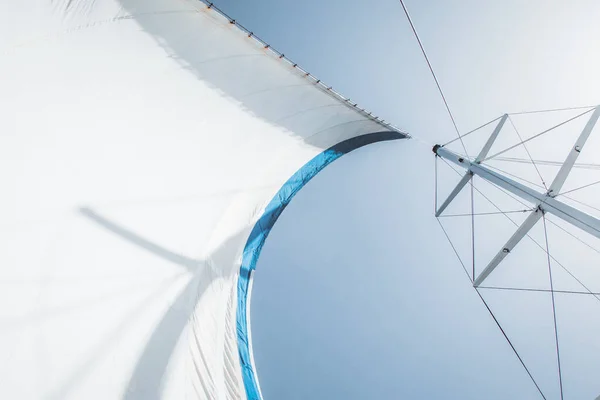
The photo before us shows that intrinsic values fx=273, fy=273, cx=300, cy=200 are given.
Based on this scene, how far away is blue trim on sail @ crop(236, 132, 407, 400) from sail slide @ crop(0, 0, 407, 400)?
27 millimetres

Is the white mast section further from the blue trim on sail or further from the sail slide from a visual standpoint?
the sail slide

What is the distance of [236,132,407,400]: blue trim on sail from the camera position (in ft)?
9.52

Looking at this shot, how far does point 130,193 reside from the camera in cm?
262

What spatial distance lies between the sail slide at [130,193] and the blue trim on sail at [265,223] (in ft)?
0.09

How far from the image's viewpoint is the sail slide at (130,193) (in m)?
1.92

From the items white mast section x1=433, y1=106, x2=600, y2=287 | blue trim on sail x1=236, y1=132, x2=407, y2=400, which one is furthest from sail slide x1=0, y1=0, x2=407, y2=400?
white mast section x1=433, y1=106, x2=600, y2=287

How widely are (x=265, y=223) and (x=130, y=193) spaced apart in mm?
1868

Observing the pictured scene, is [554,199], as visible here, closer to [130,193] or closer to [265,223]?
[265,223]

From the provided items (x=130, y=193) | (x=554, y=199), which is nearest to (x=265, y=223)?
(x=130, y=193)

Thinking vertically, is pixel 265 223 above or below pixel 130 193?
above

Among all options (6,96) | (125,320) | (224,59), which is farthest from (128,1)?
(125,320)

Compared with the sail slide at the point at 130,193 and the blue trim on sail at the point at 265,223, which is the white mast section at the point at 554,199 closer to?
the blue trim on sail at the point at 265,223

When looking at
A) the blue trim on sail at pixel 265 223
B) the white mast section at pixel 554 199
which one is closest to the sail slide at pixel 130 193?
the blue trim on sail at pixel 265 223

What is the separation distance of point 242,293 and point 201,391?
120 centimetres
